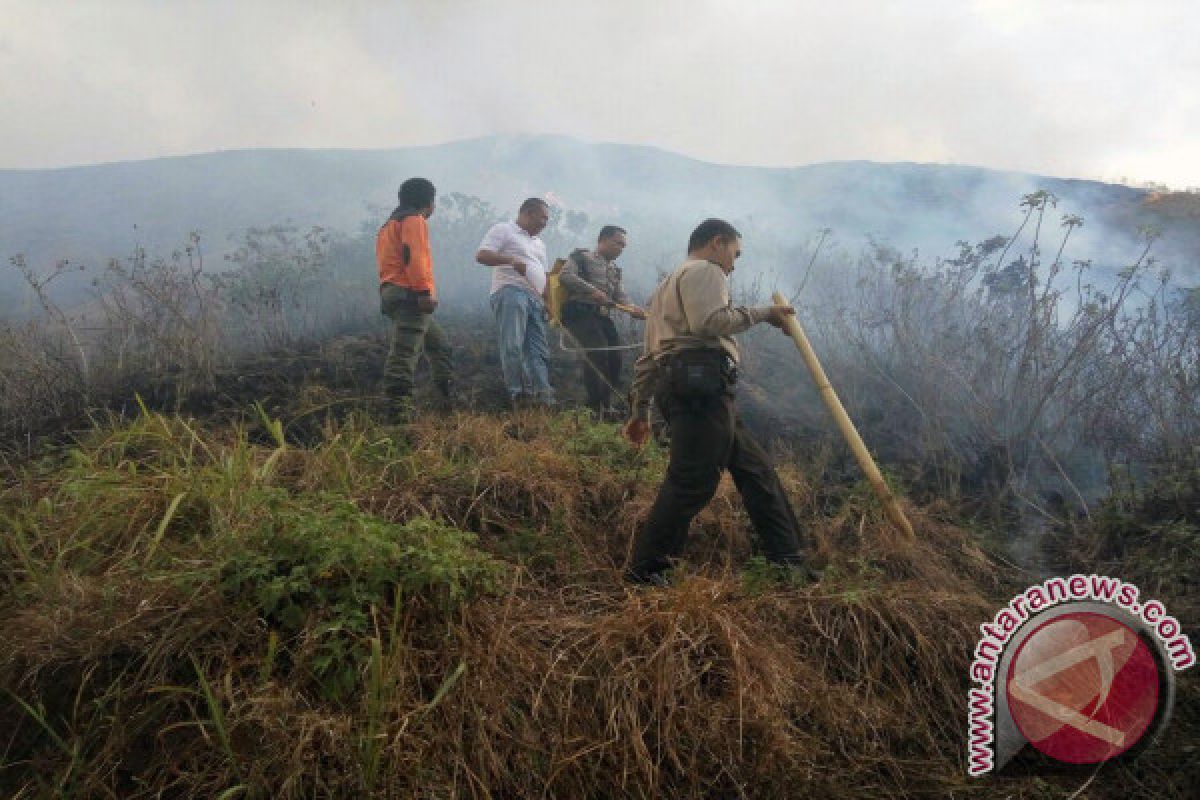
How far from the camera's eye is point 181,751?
176 cm

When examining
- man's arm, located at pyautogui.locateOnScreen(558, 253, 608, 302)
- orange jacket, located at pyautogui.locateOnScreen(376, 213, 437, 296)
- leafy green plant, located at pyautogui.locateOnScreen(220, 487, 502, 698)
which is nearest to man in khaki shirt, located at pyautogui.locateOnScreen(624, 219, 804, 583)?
leafy green plant, located at pyautogui.locateOnScreen(220, 487, 502, 698)

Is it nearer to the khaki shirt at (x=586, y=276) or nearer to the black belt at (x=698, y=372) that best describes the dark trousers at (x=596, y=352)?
the khaki shirt at (x=586, y=276)

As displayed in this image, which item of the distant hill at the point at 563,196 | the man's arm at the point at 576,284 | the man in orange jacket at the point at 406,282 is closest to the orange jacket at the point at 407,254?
the man in orange jacket at the point at 406,282

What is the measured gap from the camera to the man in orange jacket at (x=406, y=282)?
→ 4715 millimetres

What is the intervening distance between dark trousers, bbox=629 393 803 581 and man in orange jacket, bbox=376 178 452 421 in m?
2.34

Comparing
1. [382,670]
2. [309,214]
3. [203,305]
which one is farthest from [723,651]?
[309,214]

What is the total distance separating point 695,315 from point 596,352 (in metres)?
2.56

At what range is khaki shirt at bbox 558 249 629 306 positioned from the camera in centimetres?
519

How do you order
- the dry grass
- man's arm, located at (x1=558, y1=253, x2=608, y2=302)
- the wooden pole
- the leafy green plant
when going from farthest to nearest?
man's arm, located at (x1=558, y1=253, x2=608, y2=302) → the wooden pole → the leafy green plant → the dry grass

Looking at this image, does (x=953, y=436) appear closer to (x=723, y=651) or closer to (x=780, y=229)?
(x=723, y=651)

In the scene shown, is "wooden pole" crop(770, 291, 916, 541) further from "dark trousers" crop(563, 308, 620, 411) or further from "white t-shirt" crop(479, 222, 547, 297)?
"white t-shirt" crop(479, 222, 547, 297)

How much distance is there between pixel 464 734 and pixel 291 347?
5461 millimetres

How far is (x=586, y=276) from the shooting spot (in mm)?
5277

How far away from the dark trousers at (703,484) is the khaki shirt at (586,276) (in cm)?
233
